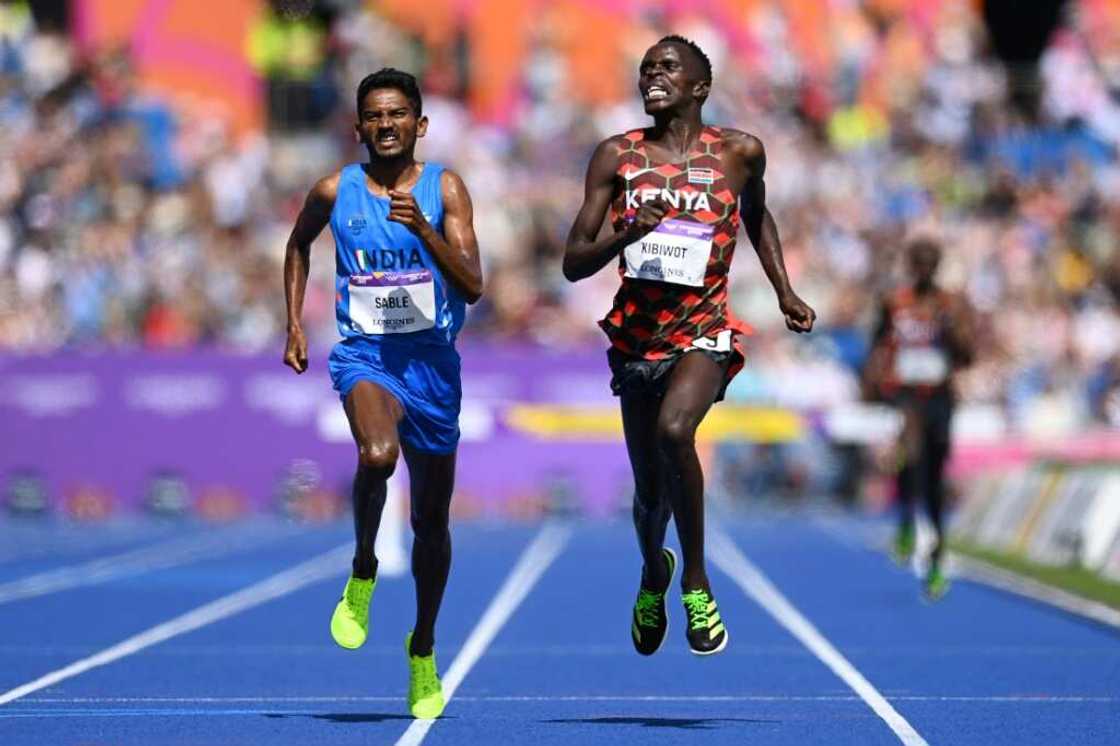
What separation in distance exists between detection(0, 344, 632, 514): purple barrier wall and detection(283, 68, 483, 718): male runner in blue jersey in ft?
53.3

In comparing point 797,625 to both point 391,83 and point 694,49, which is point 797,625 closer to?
point 694,49

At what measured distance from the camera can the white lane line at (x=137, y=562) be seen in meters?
16.4

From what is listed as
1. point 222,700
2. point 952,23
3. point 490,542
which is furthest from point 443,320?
point 952,23

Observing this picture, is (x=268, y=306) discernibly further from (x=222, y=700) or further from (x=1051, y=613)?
(x=222, y=700)

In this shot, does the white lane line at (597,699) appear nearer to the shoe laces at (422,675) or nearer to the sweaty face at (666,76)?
the shoe laces at (422,675)

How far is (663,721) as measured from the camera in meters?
8.84

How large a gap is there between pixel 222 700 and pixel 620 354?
2.03 metres

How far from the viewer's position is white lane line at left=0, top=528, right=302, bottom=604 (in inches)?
644

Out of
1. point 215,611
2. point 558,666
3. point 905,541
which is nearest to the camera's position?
point 558,666

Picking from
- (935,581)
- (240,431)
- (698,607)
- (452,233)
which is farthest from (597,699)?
(240,431)

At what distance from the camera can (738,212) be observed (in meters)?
9.19

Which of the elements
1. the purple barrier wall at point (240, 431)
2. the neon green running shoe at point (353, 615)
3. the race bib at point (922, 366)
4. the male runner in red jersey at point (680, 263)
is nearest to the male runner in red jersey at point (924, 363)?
the race bib at point (922, 366)

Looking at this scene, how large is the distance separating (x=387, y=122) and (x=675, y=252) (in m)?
1.15

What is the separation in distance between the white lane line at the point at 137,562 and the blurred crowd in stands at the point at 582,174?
136 inches
